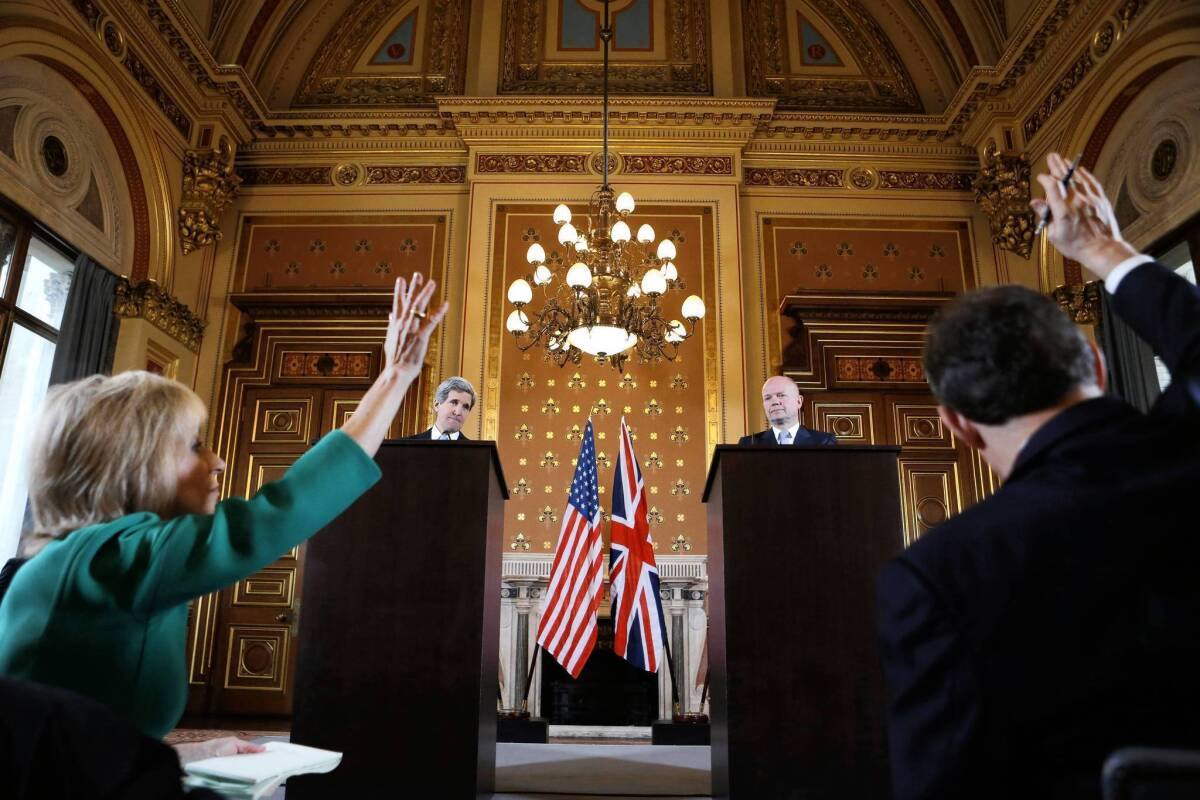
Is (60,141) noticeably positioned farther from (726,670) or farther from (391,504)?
(726,670)

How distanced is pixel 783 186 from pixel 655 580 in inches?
182

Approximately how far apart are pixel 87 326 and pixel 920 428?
663 cm

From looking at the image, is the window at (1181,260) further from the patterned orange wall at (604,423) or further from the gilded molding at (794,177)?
the patterned orange wall at (604,423)

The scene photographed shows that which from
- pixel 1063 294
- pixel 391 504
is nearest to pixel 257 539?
pixel 391 504

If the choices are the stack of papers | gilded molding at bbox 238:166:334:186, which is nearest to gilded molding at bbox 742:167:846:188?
gilded molding at bbox 238:166:334:186

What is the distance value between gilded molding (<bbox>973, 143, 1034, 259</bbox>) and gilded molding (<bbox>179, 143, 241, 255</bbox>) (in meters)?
6.71

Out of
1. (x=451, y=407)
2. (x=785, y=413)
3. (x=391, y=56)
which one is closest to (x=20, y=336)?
(x=451, y=407)

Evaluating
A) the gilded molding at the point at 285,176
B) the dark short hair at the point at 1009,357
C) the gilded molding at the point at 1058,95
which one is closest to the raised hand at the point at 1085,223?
the dark short hair at the point at 1009,357

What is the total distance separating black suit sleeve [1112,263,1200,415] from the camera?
103 centimetres

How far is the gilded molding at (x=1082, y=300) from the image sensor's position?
21.0 ft

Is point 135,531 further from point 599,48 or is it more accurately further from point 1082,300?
point 599,48

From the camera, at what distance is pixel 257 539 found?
970mm

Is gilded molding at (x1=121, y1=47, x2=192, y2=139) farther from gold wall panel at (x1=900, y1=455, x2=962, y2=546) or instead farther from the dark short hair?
the dark short hair

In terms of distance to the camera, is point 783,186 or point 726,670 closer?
point 726,670
